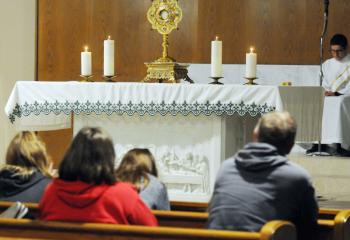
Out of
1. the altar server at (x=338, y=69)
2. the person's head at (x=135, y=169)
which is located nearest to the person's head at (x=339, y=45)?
the altar server at (x=338, y=69)

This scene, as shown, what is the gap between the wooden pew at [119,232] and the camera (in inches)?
131

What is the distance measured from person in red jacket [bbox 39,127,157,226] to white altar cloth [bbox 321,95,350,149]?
21.0 feet

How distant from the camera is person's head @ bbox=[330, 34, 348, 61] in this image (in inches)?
402

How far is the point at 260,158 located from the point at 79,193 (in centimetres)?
84

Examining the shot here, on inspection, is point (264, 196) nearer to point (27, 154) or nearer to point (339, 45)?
point (27, 154)

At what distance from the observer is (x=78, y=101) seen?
6.86 meters

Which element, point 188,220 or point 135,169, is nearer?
point 188,220

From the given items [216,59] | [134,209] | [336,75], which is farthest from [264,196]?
[336,75]

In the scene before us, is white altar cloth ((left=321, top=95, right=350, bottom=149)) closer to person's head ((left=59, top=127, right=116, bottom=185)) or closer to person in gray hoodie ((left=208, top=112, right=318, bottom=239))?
person in gray hoodie ((left=208, top=112, right=318, bottom=239))

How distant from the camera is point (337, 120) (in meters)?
9.87

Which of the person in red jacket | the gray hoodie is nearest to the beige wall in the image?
the person in red jacket

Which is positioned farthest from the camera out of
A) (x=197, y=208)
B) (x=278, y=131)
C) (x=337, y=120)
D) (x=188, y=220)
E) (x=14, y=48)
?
(x=14, y=48)

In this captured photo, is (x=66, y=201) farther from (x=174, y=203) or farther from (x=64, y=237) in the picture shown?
(x=174, y=203)

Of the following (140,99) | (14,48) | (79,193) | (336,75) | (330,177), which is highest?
(14,48)
